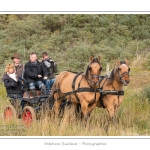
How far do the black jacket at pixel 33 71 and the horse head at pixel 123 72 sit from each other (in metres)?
2.10

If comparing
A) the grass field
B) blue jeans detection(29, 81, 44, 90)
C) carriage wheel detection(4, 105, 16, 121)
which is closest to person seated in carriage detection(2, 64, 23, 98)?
carriage wheel detection(4, 105, 16, 121)

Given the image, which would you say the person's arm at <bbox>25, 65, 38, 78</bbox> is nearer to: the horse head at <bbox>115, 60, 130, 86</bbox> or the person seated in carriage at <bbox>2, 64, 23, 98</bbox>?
the person seated in carriage at <bbox>2, 64, 23, 98</bbox>

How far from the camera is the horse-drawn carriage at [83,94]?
8773mm

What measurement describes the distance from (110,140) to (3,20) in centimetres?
2054

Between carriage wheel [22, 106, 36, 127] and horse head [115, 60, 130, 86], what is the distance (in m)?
2.22

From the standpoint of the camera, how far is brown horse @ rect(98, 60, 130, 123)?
8.88 m

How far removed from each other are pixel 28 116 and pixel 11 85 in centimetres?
100

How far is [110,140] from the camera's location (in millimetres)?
7734

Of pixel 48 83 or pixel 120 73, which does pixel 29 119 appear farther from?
pixel 120 73

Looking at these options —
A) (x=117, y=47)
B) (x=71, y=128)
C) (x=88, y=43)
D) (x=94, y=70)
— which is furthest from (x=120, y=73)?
(x=88, y=43)

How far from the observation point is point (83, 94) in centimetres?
885

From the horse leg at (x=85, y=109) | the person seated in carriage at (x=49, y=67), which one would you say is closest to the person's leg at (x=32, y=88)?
the person seated in carriage at (x=49, y=67)

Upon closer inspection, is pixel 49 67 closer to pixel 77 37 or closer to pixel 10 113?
pixel 10 113

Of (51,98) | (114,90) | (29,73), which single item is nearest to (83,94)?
(114,90)
